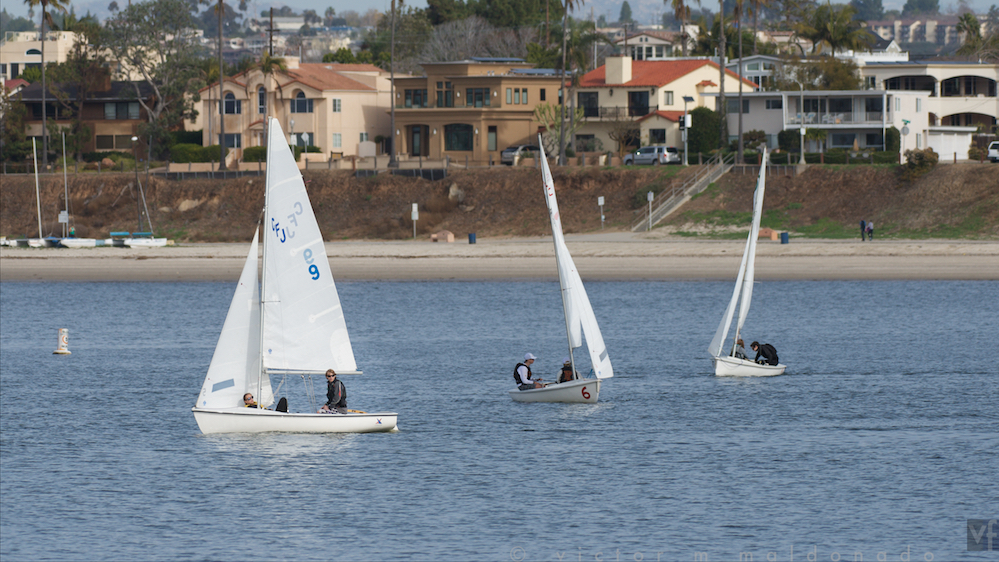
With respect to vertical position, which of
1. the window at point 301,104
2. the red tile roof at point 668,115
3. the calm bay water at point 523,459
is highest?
the window at point 301,104

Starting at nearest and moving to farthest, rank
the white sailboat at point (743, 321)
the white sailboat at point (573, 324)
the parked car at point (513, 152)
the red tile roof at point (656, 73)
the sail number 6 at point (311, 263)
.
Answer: the sail number 6 at point (311, 263) → the white sailboat at point (573, 324) → the white sailboat at point (743, 321) → the parked car at point (513, 152) → the red tile roof at point (656, 73)

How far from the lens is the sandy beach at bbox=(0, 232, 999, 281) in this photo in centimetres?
7500

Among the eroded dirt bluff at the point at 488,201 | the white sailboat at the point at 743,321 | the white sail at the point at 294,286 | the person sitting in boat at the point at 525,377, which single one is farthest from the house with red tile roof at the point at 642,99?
the white sail at the point at 294,286

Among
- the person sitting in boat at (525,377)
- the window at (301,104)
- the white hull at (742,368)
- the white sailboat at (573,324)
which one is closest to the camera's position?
the white sailboat at (573,324)

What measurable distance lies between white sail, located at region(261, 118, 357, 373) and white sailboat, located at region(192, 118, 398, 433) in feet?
0.09

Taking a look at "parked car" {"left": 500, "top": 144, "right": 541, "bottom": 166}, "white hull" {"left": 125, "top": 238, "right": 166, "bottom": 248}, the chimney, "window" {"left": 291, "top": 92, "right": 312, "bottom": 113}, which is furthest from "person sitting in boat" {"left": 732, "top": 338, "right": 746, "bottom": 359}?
"window" {"left": 291, "top": 92, "right": 312, "bottom": 113}

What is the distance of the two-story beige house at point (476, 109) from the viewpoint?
386ft

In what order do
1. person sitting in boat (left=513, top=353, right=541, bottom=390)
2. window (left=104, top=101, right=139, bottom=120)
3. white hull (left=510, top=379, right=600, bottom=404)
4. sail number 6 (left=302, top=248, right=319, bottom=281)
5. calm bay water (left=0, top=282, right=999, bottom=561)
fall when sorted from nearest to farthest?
calm bay water (left=0, top=282, right=999, bottom=561), sail number 6 (left=302, top=248, right=319, bottom=281), white hull (left=510, top=379, right=600, bottom=404), person sitting in boat (left=513, top=353, right=541, bottom=390), window (left=104, top=101, right=139, bottom=120)

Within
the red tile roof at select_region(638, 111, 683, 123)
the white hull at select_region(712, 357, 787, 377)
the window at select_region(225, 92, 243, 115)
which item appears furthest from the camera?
the window at select_region(225, 92, 243, 115)

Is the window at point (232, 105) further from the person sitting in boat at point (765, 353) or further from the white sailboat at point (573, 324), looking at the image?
the white sailboat at point (573, 324)

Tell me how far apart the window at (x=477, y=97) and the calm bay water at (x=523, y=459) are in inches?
2508

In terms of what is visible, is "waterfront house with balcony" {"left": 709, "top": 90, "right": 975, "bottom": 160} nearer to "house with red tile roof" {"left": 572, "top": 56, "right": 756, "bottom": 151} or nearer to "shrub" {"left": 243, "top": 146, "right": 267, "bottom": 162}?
"house with red tile roof" {"left": 572, "top": 56, "right": 756, "bottom": 151}

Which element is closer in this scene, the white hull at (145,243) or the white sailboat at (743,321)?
the white sailboat at (743,321)

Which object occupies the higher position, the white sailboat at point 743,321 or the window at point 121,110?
the window at point 121,110
